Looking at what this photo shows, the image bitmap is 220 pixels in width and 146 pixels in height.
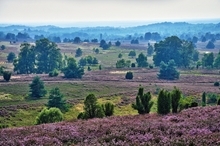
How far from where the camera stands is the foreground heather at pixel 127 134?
20953 mm

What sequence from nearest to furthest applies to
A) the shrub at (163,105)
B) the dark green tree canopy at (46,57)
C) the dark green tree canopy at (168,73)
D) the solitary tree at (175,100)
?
the shrub at (163,105), the solitary tree at (175,100), the dark green tree canopy at (168,73), the dark green tree canopy at (46,57)

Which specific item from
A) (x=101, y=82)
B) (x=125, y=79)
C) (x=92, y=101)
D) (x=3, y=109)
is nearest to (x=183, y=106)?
(x=92, y=101)

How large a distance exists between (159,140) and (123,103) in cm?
5123

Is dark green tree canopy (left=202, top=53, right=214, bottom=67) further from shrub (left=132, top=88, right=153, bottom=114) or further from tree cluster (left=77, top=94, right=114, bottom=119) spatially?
tree cluster (left=77, top=94, right=114, bottom=119)

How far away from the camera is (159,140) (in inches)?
840

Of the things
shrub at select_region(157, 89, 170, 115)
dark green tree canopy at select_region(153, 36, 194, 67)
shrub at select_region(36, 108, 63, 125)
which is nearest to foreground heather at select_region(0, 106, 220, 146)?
shrub at select_region(157, 89, 170, 115)

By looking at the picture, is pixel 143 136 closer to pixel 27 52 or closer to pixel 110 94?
pixel 110 94

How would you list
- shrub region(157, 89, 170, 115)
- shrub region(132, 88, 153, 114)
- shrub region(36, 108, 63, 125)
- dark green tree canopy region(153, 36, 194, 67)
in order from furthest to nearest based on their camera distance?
1. dark green tree canopy region(153, 36, 194, 67)
2. shrub region(36, 108, 63, 125)
3. shrub region(132, 88, 153, 114)
4. shrub region(157, 89, 170, 115)

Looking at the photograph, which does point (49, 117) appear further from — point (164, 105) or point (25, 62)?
point (25, 62)

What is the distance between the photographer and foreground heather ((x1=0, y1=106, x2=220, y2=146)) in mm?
20953

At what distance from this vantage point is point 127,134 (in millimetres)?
23219

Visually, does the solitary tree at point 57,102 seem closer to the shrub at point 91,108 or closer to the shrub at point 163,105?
the shrub at point 91,108

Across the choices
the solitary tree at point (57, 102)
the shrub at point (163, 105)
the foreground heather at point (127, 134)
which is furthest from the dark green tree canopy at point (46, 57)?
the foreground heather at point (127, 134)

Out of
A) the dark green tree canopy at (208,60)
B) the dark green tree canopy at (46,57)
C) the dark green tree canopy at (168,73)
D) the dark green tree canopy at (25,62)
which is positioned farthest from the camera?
the dark green tree canopy at (46,57)
